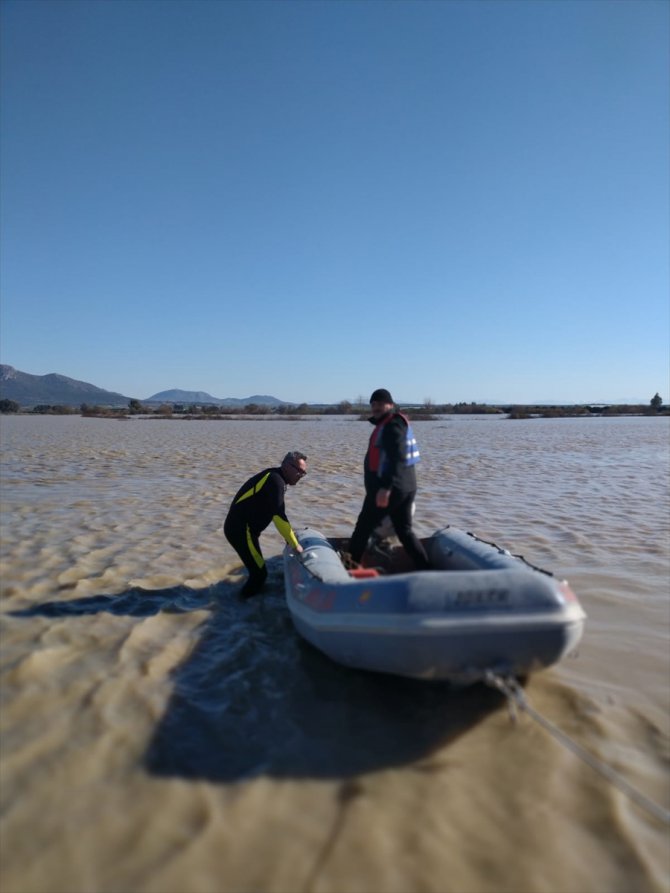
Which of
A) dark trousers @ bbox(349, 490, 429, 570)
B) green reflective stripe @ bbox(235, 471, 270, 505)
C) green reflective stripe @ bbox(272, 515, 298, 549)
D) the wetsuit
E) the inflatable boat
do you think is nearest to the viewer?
the inflatable boat

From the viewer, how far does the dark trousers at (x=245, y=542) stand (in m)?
6.11

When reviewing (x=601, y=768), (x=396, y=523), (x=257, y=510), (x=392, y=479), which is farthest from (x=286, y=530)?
(x=601, y=768)

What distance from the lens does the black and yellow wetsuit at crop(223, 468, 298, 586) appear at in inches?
235

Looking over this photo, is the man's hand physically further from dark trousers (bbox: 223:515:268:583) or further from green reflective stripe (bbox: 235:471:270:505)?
dark trousers (bbox: 223:515:268:583)

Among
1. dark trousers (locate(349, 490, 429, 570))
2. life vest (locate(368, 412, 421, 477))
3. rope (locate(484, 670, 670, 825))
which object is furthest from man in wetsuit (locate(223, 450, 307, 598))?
rope (locate(484, 670, 670, 825))

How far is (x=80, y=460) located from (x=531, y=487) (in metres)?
12.7

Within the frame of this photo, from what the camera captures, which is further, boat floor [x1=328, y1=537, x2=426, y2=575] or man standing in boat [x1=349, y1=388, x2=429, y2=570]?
boat floor [x1=328, y1=537, x2=426, y2=575]

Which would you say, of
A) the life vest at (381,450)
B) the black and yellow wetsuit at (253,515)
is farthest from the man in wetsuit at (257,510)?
the life vest at (381,450)

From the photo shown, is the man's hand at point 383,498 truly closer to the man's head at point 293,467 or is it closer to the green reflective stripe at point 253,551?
A: the man's head at point 293,467

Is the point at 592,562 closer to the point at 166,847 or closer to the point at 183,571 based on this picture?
the point at 183,571

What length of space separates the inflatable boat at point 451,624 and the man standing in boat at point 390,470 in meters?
1.21

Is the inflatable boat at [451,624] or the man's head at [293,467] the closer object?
the inflatable boat at [451,624]

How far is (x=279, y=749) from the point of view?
3574 mm

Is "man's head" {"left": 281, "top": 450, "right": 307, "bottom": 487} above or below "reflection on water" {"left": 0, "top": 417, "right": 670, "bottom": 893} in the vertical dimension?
above
